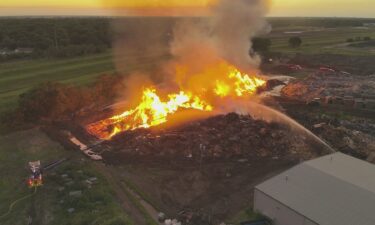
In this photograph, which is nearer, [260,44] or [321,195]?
[321,195]

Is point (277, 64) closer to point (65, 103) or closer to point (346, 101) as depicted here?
point (346, 101)

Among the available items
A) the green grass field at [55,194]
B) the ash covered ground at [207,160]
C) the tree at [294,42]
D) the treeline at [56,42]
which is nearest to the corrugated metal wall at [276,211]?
the ash covered ground at [207,160]

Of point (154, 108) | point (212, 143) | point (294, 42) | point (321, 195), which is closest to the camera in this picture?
point (321, 195)

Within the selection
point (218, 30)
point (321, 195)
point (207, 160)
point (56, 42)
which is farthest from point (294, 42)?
point (321, 195)

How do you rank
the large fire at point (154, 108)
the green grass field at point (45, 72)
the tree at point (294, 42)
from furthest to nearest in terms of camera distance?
the tree at point (294, 42)
the green grass field at point (45, 72)
the large fire at point (154, 108)

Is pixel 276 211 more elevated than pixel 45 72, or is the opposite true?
pixel 45 72

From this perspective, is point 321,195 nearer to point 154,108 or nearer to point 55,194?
point 55,194

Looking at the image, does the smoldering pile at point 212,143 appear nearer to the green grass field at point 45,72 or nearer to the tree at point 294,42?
the green grass field at point 45,72
